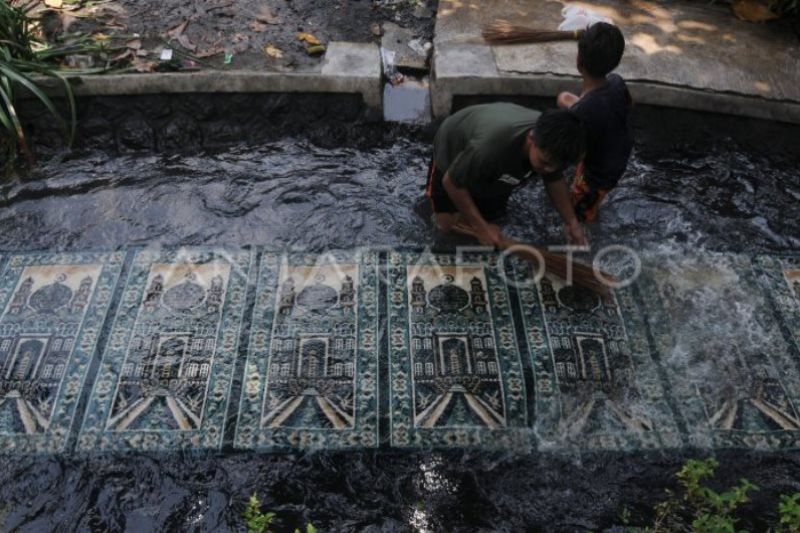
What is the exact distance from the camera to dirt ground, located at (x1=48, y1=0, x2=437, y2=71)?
4867 mm

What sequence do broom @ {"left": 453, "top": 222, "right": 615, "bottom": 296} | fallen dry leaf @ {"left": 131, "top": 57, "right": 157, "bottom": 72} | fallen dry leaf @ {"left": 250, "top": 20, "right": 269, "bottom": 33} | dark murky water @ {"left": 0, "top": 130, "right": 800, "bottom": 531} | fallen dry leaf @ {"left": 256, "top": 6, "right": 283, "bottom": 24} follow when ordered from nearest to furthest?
dark murky water @ {"left": 0, "top": 130, "right": 800, "bottom": 531}
broom @ {"left": 453, "top": 222, "right": 615, "bottom": 296}
fallen dry leaf @ {"left": 131, "top": 57, "right": 157, "bottom": 72}
fallen dry leaf @ {"left": 250, "top": 20, "right": 269, "bottom": 33}
fallen dry leaf @ {"left": 256, "top": 6, "right": 283, "bottom": 24}

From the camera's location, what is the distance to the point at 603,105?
330 centimetres

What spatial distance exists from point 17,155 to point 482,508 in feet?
12.4

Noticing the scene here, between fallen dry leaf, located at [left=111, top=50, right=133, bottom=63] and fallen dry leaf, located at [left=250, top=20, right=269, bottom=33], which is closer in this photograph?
fallen dry leaf, located at [left=111, top=50, right=133, bottom=63]

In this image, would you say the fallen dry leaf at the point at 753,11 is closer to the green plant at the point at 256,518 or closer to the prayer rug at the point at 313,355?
the prayer rug at the point at 313,355

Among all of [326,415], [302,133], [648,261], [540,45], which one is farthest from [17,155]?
[648,261]

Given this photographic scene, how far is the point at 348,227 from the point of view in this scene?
421 centimetres

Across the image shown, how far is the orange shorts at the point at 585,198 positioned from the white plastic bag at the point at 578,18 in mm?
1530

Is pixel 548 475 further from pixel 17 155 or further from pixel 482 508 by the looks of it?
pixel 17 155

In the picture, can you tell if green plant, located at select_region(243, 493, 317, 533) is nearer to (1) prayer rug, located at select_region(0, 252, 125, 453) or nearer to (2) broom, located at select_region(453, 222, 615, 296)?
(1) prayer rug, located at select_region(0, 252, 125, 453)

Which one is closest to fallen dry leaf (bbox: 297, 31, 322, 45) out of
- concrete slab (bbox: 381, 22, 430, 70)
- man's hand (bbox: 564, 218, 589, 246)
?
concrete slab (bbox: 381, 22, 430, 70)

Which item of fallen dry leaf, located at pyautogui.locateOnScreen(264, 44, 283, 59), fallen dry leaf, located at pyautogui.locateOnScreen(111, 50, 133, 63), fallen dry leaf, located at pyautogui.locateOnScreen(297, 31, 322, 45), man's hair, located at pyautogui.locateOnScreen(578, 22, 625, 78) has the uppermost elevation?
man's hair, located at pyautogui.locateOnScreen(578, 22, 625, 78)

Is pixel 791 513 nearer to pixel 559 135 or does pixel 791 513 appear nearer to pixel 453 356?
pixel 453 356

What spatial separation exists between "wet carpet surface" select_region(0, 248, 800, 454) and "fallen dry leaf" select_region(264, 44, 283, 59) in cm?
172
